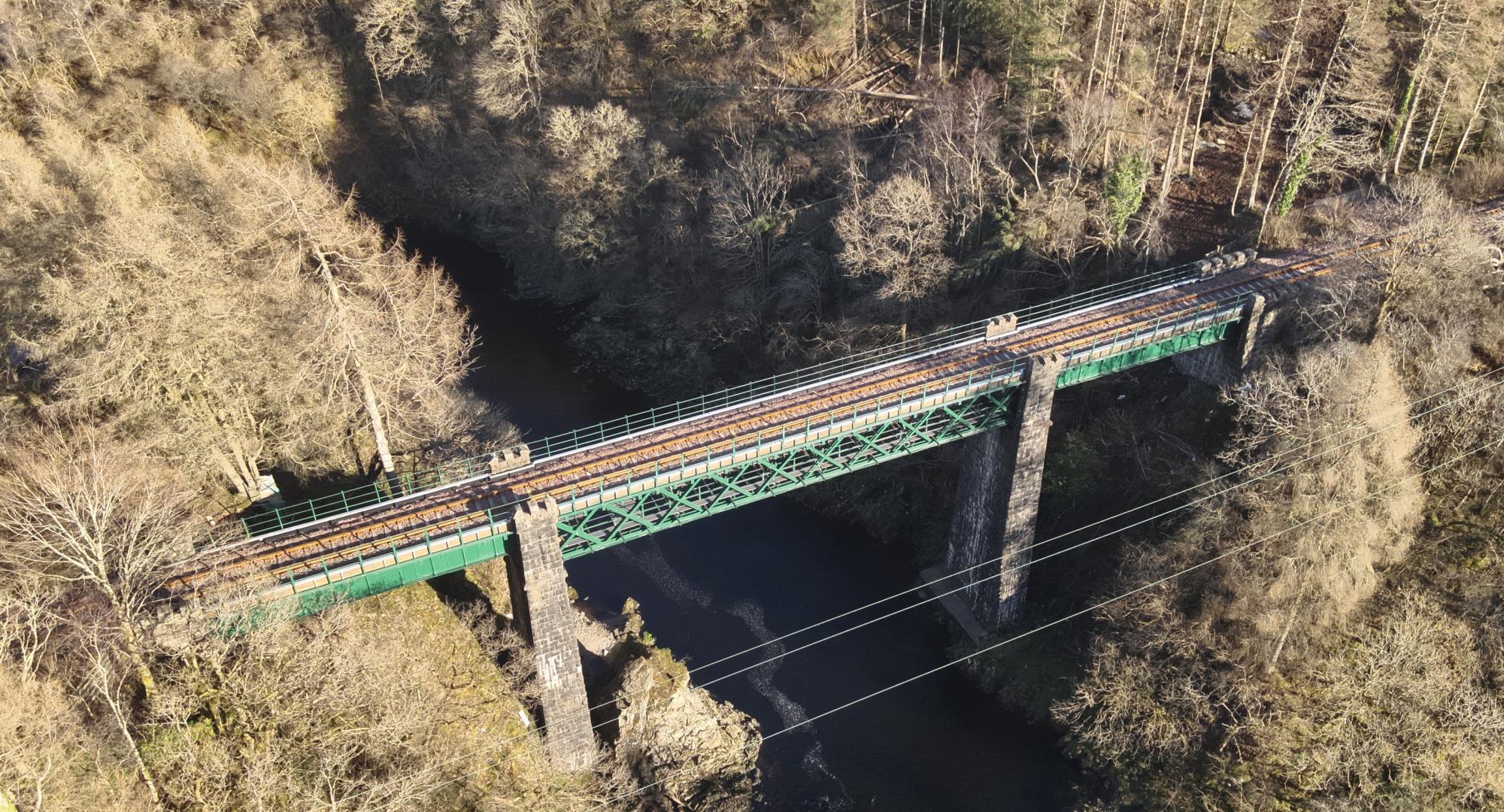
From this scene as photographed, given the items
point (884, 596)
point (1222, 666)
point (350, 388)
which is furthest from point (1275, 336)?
point (350, 388)

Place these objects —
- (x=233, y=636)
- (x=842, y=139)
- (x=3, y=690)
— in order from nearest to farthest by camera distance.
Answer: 1. (x=3, y=690)
2. (x=233, y=636)
3. (x=842, y=139)

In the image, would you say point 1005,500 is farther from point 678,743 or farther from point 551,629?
point 551,629

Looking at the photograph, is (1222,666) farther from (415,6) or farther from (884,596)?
(415,6)

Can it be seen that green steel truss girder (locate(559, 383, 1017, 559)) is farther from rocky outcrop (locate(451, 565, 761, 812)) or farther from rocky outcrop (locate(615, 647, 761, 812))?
rocky outcrop (locate(615, 647, 761, 812))

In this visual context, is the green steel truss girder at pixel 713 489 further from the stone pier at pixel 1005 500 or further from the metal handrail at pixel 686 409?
the metal handrail at pixel 686 409

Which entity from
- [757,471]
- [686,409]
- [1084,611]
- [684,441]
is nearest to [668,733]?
[757,471]

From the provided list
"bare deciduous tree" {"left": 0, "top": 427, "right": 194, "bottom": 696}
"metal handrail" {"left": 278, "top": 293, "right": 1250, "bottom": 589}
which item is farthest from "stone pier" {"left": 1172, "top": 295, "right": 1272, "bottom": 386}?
"bare deciduous tree" {"left": 0, "top": 427, "right": 194, "bottom": 696}
